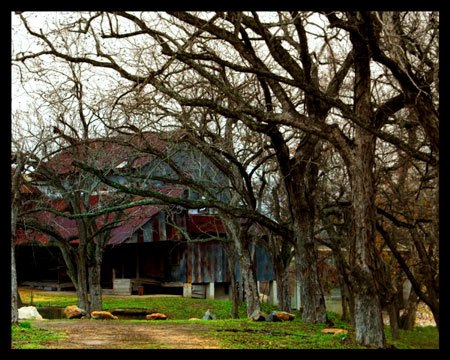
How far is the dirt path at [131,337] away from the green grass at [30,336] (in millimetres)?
247

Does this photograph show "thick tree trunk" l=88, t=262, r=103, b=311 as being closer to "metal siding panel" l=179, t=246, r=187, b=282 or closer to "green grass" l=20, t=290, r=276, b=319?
"green grass" l=20, t=290, r=276, b=319

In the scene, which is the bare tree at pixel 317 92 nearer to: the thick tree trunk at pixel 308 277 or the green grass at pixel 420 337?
the thick tree trunk at pixel 308 277

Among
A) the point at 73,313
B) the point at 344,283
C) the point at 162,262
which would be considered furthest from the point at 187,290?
the point at 73,313

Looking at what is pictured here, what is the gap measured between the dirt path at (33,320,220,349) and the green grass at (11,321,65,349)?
0.81 ft

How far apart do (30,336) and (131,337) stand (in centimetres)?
227

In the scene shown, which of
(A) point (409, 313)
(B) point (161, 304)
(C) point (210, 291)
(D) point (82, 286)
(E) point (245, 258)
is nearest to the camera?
(E) point (245, 258)

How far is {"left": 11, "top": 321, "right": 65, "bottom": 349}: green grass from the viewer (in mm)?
13570

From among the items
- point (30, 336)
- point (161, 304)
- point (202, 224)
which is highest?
point (202, 224)

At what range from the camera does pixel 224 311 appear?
119ft

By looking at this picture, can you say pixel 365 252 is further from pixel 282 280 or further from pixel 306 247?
pixel 282 280

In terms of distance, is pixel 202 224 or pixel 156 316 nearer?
pixel 156 316

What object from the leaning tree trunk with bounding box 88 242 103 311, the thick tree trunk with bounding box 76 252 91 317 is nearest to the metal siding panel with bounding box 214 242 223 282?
the leaning tree trunk with bounding box 88 242 103 311

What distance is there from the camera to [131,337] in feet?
53.6
